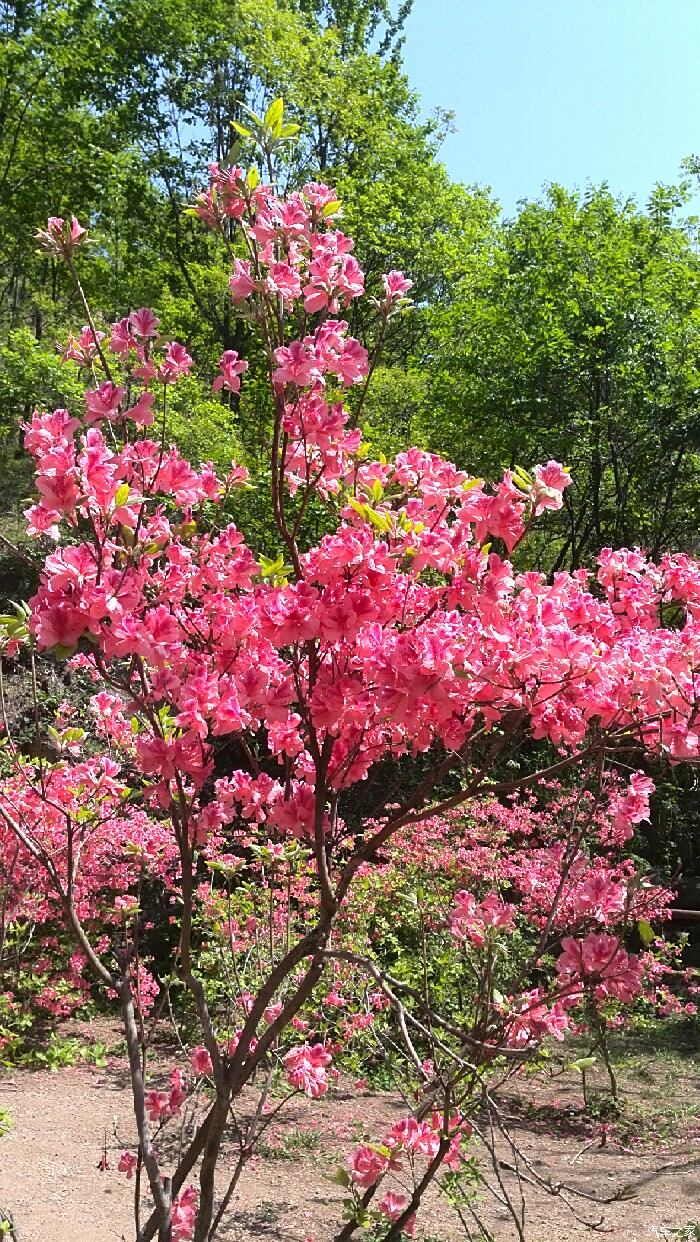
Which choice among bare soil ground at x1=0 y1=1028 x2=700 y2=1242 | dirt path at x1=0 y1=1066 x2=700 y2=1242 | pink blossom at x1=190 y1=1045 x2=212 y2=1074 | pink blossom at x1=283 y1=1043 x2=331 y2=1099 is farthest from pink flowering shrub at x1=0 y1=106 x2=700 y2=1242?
dirt path at x1=0 y1=1066 x2=700 y2=1242

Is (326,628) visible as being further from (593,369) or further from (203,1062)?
(593,369)

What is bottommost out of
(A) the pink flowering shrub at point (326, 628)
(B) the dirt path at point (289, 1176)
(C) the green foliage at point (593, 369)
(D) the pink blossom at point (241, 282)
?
(B) the dirt path at point (289, 1176)

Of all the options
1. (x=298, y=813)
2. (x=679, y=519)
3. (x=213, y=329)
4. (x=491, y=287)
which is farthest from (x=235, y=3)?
(x=298, y=813)

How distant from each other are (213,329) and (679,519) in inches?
337

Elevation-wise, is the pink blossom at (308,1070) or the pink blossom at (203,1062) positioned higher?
the pink blossom at (308,1070)

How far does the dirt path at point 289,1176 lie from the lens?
13.3 feet

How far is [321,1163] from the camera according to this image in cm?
488

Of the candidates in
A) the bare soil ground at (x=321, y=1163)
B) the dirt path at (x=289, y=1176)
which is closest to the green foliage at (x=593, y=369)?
the bare soil ground at (x=321, y=1163)

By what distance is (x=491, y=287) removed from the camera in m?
12.6

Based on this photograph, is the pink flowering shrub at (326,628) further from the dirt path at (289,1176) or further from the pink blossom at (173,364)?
the dirt path at (289,1176)

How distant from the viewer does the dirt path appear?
4059mm

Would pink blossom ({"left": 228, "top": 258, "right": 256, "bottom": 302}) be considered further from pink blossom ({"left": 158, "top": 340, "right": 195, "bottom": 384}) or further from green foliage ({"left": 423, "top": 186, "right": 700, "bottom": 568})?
green foliage ({"left": 423, "top": 186, "right": 700, "bottom": 568})

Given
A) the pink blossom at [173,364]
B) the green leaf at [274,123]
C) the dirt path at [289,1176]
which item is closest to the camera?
the green leaf at [274,123]

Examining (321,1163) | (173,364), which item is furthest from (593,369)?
(173,364)
